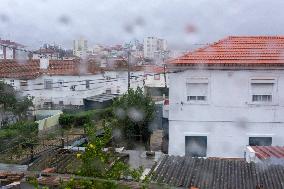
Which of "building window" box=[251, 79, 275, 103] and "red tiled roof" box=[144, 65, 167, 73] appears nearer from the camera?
"building window" box=[251, 79, 275, 103]

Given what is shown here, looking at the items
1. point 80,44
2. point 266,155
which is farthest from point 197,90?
point 80,44

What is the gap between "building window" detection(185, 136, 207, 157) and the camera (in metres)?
6.69

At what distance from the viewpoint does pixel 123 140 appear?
905 centimetres

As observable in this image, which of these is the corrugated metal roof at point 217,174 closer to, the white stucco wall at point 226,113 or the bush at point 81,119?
the white stucco wall at point 226,113

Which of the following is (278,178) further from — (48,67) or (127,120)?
(48,67)

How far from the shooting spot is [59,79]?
12.9m

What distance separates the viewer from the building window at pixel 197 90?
263 inches

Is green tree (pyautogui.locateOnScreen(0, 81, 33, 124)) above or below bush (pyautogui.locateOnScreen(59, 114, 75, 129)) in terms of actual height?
above

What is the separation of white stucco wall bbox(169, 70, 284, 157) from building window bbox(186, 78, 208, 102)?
6 cm

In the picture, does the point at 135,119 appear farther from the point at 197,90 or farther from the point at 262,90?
the point at 262,90

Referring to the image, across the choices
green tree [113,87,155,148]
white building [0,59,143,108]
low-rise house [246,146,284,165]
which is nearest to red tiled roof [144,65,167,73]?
white building [0,59,143,108]

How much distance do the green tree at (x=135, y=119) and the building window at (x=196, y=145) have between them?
235 cm

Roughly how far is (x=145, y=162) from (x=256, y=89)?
2.25m

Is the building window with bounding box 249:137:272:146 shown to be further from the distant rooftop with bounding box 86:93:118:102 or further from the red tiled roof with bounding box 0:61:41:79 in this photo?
the distant rooftop with bounding box 86:93:118:102
